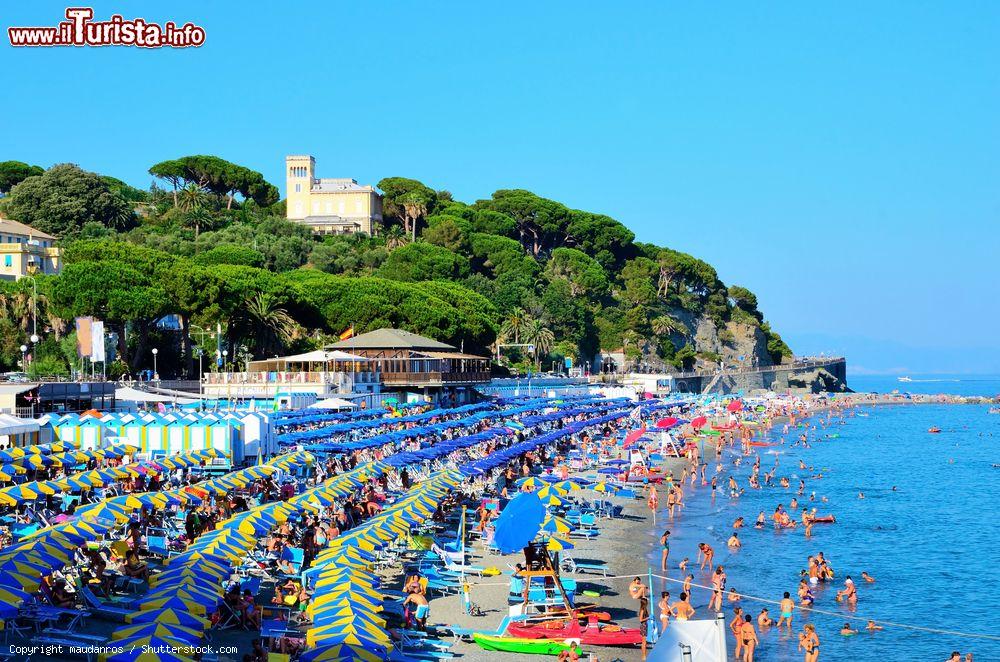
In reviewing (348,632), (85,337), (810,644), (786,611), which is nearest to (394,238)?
(85,337)

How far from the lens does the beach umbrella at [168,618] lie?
1485 cm

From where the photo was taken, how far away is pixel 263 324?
7506 cm

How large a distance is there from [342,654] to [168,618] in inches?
100

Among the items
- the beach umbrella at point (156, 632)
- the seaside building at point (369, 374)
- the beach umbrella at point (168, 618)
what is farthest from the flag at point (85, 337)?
the beach umbrella at point (156, 632)

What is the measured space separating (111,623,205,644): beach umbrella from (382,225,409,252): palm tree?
102242 millimetres

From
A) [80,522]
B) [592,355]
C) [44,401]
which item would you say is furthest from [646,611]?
[592,355]

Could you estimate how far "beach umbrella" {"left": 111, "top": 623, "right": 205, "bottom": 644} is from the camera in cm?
1423

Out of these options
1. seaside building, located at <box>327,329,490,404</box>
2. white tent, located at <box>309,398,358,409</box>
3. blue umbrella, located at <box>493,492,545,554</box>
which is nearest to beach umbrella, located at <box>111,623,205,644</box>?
blue umbrella, located at <box>493,492,545,554</box>

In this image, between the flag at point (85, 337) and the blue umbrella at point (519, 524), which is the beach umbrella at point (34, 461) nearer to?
the blue umbrella at point (519, 524)

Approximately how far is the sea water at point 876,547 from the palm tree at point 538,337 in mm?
42247

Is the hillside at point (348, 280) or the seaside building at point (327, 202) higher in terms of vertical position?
the seaside building at point (327, 202)

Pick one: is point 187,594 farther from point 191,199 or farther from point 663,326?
point 663,326

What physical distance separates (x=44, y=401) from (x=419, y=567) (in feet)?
A: 82.1

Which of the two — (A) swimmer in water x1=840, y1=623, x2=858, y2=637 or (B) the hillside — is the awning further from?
(A) swimmer in water x1=840, y1=623, x2=858, y2=637
